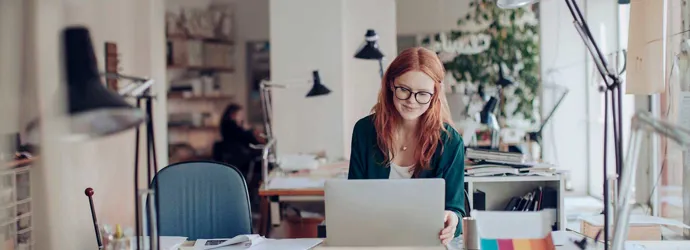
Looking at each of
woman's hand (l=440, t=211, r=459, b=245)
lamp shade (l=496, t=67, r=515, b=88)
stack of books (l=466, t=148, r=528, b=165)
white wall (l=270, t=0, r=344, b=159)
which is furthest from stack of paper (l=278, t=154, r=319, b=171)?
woman's hand (l=440, t=211, r=459, b=245)

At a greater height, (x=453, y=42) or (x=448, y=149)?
(x=453, y=42)

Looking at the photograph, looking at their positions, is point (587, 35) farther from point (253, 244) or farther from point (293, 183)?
point (293, 183)

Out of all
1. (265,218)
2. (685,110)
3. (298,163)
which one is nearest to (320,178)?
(298,163)

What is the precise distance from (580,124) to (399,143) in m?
4.04

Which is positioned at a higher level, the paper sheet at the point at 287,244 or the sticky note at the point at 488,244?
the sticky note at the point at 488,244

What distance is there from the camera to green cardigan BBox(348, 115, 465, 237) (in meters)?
2.17

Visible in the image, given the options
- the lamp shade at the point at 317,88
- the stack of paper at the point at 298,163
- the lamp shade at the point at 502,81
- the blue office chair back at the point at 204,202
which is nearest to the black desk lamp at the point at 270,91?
the lamp shade at the point at 317,88

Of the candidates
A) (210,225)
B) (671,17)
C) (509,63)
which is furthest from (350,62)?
(210,225)

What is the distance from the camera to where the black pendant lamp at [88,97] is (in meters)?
1.33

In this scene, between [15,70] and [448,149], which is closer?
[448,149]

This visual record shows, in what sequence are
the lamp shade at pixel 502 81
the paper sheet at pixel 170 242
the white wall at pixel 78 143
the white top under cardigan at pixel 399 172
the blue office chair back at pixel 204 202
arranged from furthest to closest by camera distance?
the lamp shade at pixel 502 81, the white wall at pixel 78 143, the blue office chair back at pixel 204 202, the white top under cardigan at pixel 399 172, the paper sheet at pixel 170 242

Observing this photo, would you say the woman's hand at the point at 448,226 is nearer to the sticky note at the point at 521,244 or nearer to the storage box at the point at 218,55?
the sticky note at the point at 521,244

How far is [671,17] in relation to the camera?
357 cm

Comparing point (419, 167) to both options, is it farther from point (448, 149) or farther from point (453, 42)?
point (453, 42)
